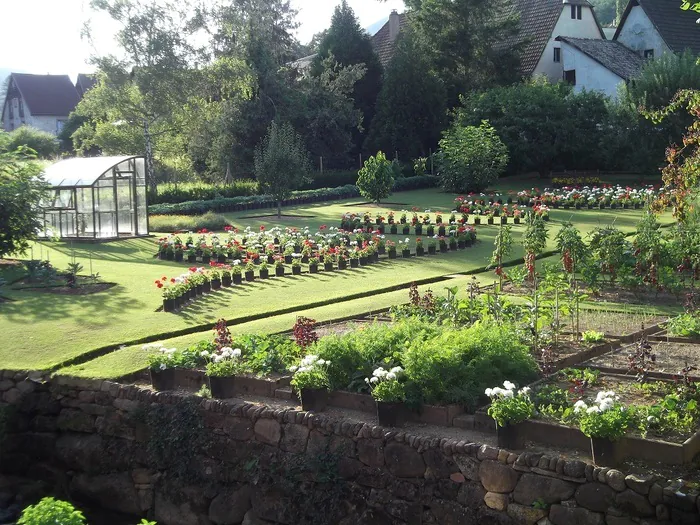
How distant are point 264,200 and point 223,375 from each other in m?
23.4

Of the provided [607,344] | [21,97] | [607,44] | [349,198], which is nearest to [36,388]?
[607,344]

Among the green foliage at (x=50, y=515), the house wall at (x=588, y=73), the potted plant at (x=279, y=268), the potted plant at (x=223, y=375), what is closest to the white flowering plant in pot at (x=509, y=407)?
the potted plant at (x=223, y=375)

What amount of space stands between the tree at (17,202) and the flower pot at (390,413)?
10821mm

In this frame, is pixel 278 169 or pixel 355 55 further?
pixel 355 55

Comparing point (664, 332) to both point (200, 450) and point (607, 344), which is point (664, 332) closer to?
point (607, 344)

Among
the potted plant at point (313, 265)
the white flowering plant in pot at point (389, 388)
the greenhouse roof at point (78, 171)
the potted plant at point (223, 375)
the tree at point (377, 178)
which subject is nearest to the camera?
the white flowering plant in pot at point (389, 388)

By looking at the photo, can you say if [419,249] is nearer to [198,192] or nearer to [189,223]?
[189,223]

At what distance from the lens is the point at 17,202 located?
642 inches

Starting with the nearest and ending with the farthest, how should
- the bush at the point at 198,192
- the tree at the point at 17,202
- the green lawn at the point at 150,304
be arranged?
the green lawn at the point at 150,304 < the tree at the point at 17,202 < the bush at the point at 198,192

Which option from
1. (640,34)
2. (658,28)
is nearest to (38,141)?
(640,34)

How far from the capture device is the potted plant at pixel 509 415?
691 cm

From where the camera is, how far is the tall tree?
1665 inches

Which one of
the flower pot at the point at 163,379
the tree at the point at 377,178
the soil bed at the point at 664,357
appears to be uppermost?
the tree at the point at 377,178

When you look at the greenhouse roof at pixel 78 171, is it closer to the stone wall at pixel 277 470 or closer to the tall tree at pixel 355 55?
the stone wall at pixel 277 470
